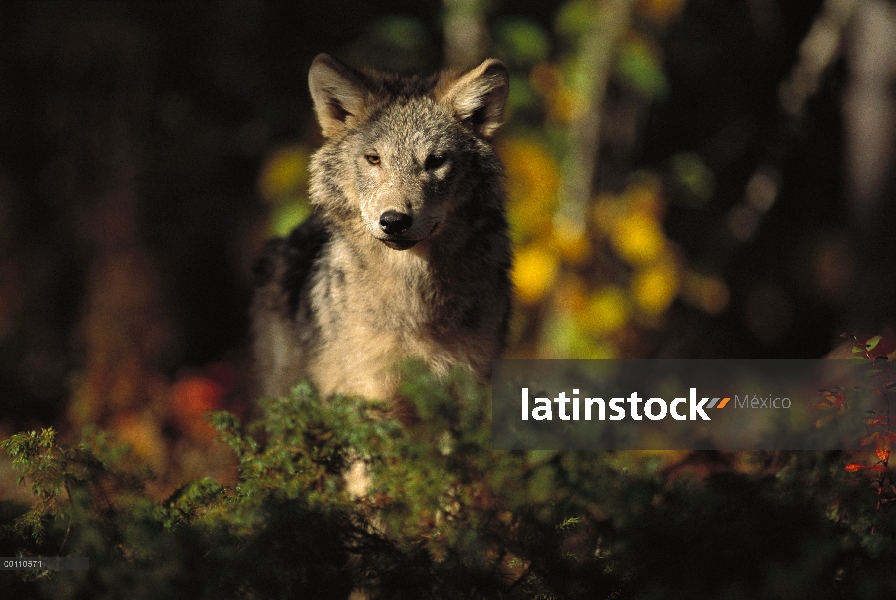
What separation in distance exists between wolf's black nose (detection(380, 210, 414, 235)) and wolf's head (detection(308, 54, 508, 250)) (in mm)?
79

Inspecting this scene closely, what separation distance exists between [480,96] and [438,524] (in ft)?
8.73

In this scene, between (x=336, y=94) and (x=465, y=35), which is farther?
(x=465, y=35)

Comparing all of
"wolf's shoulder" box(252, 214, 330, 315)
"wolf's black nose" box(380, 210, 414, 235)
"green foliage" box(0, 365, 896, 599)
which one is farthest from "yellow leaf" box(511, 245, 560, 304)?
"green foliage" box(0, 365, 896, 599)

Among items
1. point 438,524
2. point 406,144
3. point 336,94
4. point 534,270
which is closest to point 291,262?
point 336,94

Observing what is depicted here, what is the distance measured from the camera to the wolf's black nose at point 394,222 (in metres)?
4.38

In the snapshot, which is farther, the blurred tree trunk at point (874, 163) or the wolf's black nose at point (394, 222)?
the blurred tree trunk at point (874, 163)

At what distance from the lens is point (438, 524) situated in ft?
11.0

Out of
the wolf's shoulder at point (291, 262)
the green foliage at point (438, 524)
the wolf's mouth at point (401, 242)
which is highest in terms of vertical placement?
the wolf's shoulder at point (291, 262)

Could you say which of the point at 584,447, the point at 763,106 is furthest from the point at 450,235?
the point at 763,106

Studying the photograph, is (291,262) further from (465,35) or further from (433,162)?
(465,35)

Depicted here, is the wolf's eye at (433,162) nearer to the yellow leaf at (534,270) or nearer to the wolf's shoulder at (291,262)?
the wolf's shoulder at (291,262)

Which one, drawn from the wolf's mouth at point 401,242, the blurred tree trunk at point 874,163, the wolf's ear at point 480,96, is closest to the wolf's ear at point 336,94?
the wolf's ear at point 480,96

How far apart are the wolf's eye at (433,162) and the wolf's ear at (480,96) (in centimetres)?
41

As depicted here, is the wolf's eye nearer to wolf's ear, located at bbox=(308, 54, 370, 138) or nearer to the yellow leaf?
wolf's ear, located at bbox=(308, 54, 370, 138)
